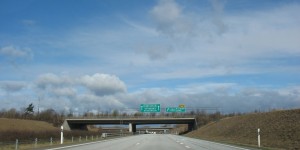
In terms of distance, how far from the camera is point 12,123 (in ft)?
301

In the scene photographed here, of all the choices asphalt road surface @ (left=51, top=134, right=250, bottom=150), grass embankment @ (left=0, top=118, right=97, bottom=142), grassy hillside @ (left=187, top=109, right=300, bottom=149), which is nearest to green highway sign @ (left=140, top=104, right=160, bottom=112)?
grass embankment @ (left=0, top=118, right=97, bottom=142)

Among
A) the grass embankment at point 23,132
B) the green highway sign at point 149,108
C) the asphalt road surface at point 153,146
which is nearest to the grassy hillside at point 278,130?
the asphalt road surface at point 153,146

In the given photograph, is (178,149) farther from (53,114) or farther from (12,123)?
(53,114)

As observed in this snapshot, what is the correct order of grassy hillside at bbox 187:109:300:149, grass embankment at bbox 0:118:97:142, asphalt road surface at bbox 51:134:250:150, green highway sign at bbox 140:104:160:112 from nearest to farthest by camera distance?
asphalt road surface at bbox 51:134:250:150
grassy hillside at bbox 187:109:300:149
grass embankment at bbox 0:118:97:142
green highway sign at bbox 140:104:160:112

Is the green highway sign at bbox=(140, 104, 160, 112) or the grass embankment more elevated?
the green highway sign at bbox=(140, 104, 160, 112)

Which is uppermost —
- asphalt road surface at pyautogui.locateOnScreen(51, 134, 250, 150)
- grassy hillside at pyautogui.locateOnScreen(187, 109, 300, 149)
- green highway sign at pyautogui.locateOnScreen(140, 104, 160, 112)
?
green highway sign at pyautogui.locateOnScreen(140, 104, 160, 112)

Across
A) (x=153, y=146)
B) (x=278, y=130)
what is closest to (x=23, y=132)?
(x=153, y=146)

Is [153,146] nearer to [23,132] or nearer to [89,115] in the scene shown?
[23,132]

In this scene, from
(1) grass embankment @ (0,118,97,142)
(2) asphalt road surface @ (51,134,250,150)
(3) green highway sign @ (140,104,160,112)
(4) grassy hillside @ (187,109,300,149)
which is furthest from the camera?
(3) green highway sign @ (140,104,160,112)

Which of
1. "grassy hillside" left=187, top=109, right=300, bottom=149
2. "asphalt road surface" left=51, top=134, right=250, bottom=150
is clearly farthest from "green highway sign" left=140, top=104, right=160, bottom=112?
"asphalt road surface" left=51, top=134, right=250, bottom=150

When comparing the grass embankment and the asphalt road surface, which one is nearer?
the asphalt road surface

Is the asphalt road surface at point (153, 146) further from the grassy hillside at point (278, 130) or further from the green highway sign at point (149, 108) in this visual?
the green highway sign at point (149, 108)

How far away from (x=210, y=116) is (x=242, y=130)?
213ft

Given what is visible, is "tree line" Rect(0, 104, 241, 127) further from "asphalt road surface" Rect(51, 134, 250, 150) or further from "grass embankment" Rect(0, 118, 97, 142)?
"asphalt road surface" Rect(51, 134, 250, 150)
